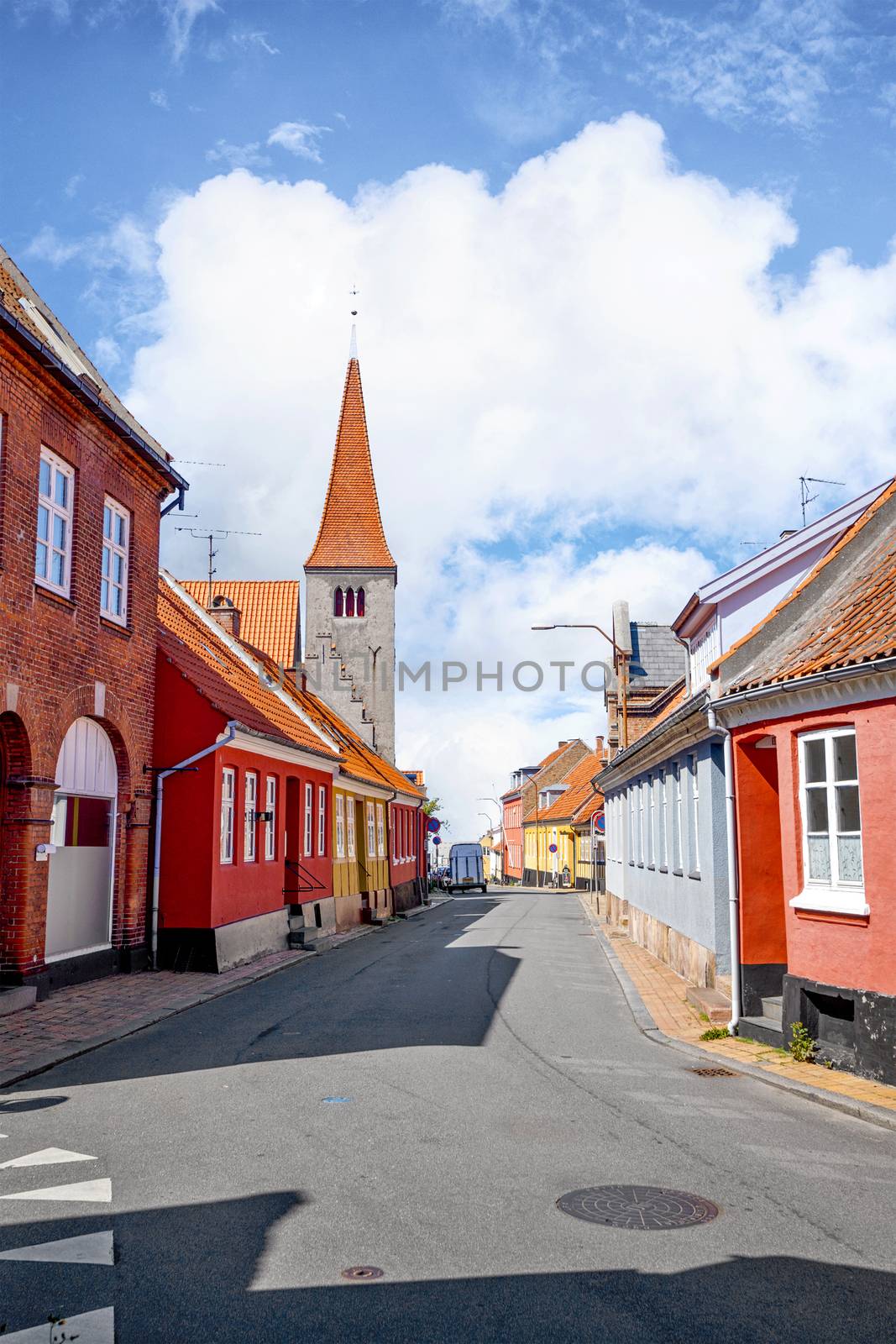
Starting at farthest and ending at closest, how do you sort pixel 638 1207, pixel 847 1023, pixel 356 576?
1. pixel 356 576
2. pixel 847 1023
3. pixel 638 1207

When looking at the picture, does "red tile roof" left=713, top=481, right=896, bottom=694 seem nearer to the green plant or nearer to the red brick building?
the green plant

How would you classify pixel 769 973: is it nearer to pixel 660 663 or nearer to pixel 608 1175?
pixel 608 1175

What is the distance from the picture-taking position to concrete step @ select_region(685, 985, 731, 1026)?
41.3 ft

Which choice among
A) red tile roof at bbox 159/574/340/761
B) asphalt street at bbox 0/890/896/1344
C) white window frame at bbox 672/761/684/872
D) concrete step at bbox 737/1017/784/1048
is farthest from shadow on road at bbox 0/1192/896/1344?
red tile roof at bbox 159/574/340/761

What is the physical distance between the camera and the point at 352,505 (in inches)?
2501

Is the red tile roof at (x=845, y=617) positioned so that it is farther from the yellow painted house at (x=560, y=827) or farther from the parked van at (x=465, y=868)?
the parked van at (x=465, y=868)

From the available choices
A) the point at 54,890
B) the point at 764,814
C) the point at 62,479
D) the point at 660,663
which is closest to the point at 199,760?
the point at 54,890

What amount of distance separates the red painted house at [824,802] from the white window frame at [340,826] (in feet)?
57.8

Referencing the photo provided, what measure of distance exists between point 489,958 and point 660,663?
55.4 feet

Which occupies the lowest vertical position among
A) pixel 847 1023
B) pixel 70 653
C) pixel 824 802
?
pixel 847 1023

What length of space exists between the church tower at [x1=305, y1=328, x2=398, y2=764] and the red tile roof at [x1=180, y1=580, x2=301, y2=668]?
9555 mm

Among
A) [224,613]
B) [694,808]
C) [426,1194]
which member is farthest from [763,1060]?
[224,613]

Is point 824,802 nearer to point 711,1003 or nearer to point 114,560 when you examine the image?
point 711,1003

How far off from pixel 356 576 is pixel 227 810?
4337 cm
